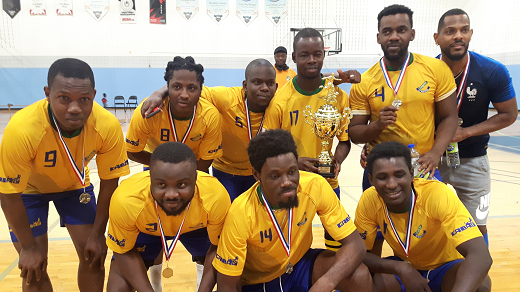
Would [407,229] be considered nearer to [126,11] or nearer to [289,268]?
[289,268]

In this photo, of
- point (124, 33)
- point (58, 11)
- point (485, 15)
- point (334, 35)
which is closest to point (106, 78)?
point (124, 33)

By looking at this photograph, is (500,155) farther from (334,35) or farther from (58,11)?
(58,11)

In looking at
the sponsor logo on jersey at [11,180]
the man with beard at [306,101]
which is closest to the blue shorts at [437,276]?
the man with beard at [306,101]

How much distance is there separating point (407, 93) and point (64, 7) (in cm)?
1453

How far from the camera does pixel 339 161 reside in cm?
270

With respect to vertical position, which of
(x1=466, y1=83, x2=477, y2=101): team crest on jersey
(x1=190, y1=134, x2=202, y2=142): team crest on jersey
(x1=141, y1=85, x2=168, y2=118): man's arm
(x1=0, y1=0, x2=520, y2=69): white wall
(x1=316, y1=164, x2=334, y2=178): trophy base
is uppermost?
(x1=0, y1=0, x2=520, y2=69): white wall

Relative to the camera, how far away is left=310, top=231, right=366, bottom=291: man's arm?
2.03 m

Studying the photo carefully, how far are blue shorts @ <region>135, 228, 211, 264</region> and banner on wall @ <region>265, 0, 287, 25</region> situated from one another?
12360 millimetres

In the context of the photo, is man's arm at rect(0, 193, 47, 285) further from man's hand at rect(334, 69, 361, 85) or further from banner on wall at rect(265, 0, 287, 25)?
banner on wall at rect(265, 0, 287, 25)

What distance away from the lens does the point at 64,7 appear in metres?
13.5

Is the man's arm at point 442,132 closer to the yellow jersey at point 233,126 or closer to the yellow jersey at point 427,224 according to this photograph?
the yellow jersey at point 427,224

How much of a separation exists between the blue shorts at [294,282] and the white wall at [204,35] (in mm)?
12336

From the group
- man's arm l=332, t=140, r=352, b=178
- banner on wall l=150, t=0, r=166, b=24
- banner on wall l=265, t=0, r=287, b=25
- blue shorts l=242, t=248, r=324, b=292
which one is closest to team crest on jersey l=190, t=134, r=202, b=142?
man's arm l=332, t=140, r=352, b=178

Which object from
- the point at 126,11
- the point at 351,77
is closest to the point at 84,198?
the point at 351,77
